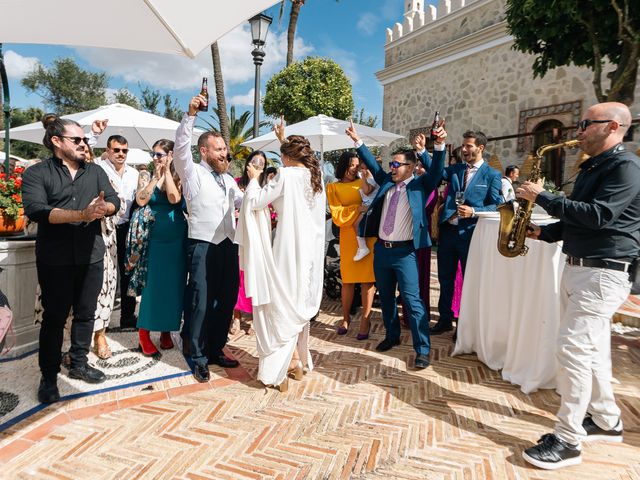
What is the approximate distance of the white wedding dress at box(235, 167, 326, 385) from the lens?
3299 mm

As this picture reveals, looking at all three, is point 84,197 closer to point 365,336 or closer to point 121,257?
point 121,257

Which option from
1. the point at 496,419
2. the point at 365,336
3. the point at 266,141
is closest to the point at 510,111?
the point at 266,141

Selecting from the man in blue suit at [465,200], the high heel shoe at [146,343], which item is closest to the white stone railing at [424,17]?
the man in blue suit at [465,200]

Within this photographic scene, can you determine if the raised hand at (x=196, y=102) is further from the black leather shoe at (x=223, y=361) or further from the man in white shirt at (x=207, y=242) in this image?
the black leather shoe at (x=223, y=361)

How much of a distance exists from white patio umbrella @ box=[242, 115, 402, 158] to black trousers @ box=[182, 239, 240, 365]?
3.77 metres

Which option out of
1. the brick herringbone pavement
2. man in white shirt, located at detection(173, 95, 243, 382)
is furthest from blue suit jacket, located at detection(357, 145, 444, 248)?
man in white shirt, located at detection(173, 95, 243, 382)

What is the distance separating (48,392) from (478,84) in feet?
42.7

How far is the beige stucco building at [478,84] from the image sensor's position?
402 inches

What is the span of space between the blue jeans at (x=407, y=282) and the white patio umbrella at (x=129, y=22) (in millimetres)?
2580

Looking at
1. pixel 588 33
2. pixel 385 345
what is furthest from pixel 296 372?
pixel 588 33

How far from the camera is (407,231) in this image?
13.2 feet

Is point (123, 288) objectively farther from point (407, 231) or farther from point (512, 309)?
point (512, 309)

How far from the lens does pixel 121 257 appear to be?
4996 mm

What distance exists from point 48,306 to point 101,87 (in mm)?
37119
